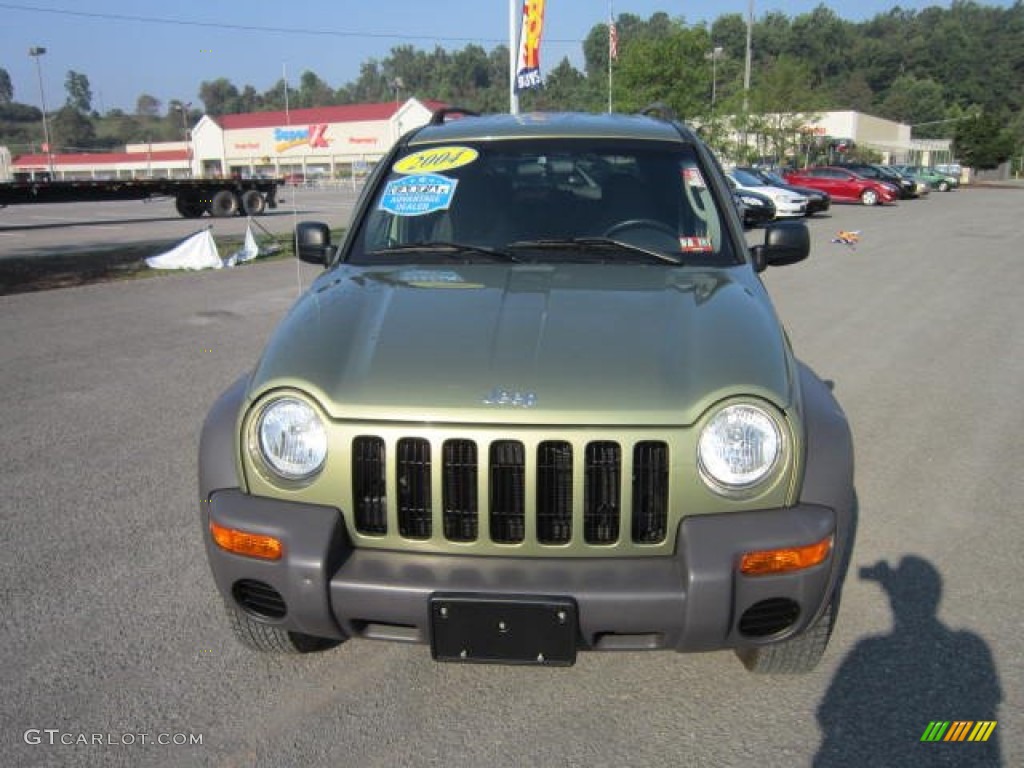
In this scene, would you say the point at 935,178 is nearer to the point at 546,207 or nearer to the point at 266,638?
the point at 546,207

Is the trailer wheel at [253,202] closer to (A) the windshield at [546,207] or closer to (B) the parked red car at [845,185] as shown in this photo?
(B) the parked red car at [845,185]

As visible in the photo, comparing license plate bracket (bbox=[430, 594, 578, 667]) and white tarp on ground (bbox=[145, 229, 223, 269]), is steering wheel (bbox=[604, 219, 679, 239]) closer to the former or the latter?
license plate bracket (bbox=[430, 594, 578, 667])

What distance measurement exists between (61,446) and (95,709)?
2995 mm

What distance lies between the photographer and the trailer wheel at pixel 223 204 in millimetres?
26750

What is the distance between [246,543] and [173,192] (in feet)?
84.3

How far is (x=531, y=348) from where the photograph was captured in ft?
8.32

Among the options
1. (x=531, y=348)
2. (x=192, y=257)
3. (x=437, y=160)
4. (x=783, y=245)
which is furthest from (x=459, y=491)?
(x=192, y=257)

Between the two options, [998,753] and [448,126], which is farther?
[448,126]

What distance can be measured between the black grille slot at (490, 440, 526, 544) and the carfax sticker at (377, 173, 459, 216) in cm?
168

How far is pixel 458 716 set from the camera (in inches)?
105

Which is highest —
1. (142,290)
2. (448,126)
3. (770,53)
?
(770,53)

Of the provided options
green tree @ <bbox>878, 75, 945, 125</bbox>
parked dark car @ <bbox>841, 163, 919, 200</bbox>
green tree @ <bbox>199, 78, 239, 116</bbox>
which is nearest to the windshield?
parked dark car @ <bbox>841, 163, 919, 200</bbox>

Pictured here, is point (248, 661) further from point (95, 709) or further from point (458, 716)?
point (458, 716)

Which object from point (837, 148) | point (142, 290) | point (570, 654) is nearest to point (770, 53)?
point (837, 148)
